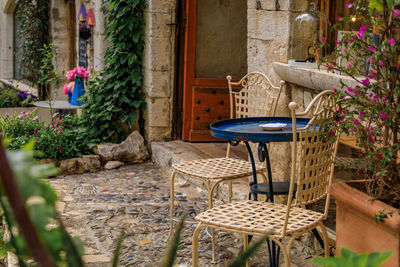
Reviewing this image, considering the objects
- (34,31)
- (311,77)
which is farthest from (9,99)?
(311,77)

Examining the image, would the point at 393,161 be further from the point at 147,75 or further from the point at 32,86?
the point at 32,86

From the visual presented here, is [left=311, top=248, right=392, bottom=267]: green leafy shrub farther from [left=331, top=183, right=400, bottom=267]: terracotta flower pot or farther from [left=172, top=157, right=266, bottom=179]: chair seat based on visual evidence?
[left=172, top=157, right=266, bottom=179]: chair seat

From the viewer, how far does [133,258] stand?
3697 mm

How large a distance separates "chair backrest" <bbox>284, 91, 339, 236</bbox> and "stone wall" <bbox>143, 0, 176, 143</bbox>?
12.0ft

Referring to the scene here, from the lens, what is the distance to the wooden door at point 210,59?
6371mm

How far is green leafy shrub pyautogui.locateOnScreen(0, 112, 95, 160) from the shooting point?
19.8 feet

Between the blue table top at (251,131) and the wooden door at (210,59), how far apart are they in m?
2.93

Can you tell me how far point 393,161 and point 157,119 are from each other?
4.48m

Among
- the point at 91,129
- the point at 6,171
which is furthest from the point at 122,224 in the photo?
the point at 6,171

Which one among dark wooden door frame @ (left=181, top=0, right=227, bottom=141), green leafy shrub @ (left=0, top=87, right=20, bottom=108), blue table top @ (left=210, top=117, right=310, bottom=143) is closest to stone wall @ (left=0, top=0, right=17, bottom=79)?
green leafy shrub @ (left=0, top=87, right=20, bottom=108)

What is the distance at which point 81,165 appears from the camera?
6.05 m

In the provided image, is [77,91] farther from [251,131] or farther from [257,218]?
[257,218]

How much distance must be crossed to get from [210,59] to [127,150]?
137 centimetres

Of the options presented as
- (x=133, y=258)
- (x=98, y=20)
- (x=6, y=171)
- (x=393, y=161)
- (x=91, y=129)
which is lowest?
(x=133, y=258)
